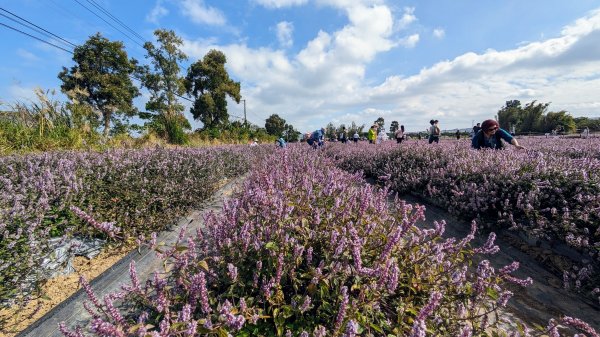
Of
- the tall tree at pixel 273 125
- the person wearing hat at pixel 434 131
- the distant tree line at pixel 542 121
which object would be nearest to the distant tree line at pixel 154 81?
the person wearing hat at pixel 434 131

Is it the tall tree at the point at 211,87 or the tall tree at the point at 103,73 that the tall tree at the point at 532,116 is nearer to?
the tall tree at the point at 211,87

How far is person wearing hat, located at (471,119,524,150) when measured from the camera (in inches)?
247

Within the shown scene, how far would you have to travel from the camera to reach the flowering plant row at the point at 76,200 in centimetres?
238

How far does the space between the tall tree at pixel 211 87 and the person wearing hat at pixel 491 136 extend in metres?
34.1

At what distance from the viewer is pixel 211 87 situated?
38625 mm

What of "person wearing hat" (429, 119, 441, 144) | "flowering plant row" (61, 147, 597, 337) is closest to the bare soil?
"flowering plant row" (61, 147, 597, 337)

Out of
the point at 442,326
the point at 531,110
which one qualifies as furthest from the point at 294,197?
the point at 531,110

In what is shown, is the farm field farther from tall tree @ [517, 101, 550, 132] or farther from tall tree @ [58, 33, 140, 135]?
tall tree @ [517, 101, 550, 132]

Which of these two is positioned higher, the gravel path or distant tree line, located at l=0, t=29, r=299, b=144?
distant tree line, located at l=0, t=29, r=299, b=144

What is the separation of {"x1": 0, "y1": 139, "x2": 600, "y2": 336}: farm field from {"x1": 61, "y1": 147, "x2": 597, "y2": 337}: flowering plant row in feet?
0.03

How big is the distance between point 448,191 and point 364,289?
402cm

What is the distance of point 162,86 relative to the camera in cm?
3403

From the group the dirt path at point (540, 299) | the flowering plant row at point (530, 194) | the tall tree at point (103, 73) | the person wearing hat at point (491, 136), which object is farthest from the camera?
the tall tree at point (103, 73)

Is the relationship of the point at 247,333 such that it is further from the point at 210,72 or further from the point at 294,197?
the point at 210,72
